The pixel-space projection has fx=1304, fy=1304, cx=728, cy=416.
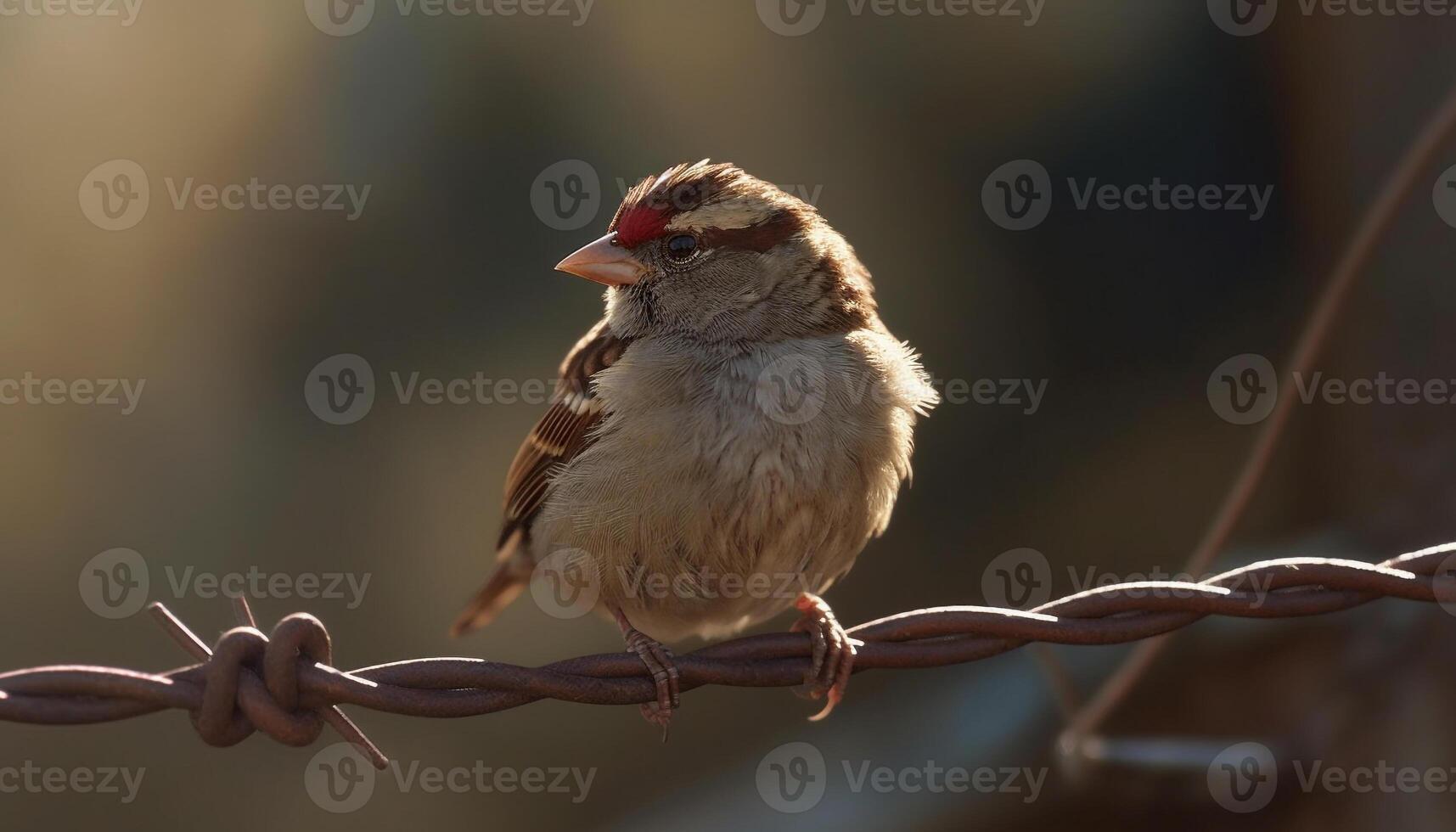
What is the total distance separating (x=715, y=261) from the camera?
454 centimetres

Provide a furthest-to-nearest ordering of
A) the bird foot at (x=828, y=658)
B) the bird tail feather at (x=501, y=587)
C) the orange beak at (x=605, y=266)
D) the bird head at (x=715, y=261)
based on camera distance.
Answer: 1. the bird tail feather at (x=501, y=587)
2. the orange beak at (x=605, y=266)
3. the bird head at (x=715, y=261)
4. the bird foot at (x=828, y=658)

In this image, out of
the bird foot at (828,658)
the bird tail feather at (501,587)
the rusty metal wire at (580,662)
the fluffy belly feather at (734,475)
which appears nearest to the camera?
the rusty metal wire at (580,662)

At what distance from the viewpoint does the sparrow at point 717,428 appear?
379 cm

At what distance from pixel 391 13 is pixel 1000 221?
3.54 metres

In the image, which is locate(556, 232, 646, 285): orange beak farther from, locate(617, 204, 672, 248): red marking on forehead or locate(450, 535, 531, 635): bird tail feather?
locate(450, 535, 531, 635): bird tail feather

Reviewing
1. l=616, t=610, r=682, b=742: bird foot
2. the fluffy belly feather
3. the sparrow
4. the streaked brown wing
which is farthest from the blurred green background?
l=616, t=610, r=682, b=742: bird foot

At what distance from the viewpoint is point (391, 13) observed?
22.9ft

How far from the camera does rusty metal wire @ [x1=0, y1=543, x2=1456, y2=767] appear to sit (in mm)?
2449

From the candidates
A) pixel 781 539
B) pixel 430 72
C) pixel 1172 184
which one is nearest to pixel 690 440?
pixel 781 539

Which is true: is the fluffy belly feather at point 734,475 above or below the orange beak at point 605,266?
below

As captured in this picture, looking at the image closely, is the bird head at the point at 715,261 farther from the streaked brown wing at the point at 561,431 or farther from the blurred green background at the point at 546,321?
the blurred green background at the point at 546,321

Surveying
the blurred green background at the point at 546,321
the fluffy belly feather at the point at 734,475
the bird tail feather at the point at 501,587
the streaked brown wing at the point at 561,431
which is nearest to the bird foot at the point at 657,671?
the fluffy belly feather at the point at 734,475

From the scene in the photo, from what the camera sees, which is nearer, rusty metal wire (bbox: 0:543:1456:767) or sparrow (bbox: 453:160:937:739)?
rusty metal wire (bbox: 0:543:1456:767)

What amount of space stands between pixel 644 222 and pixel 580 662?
2136mm
